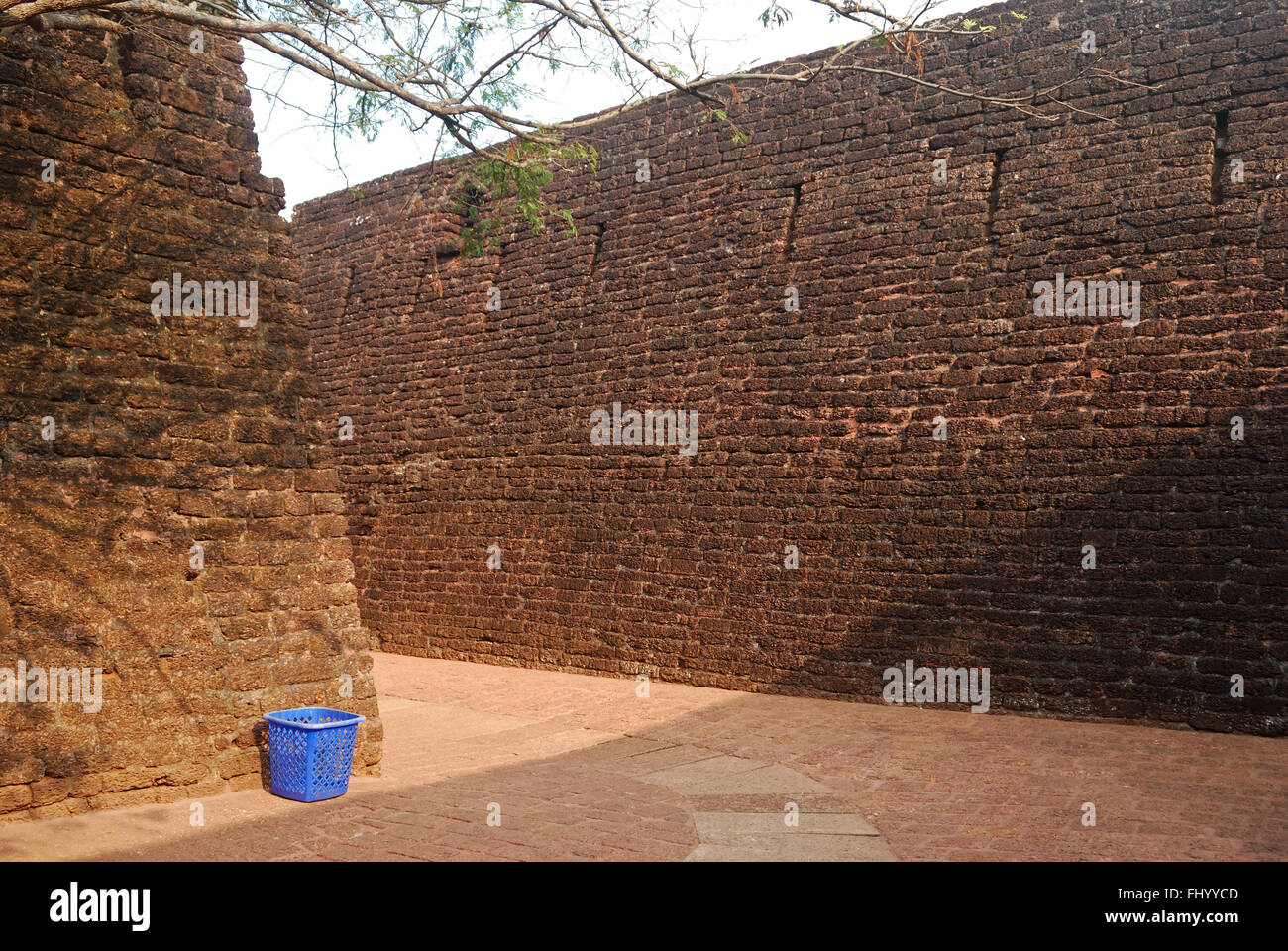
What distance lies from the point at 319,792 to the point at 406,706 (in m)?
3.14

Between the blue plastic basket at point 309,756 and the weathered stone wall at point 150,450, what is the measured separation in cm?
23

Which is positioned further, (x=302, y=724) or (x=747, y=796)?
(x=747, y=796)

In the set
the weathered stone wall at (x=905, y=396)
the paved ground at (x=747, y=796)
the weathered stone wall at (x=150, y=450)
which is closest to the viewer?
the paved ground at (x=747, y=796)

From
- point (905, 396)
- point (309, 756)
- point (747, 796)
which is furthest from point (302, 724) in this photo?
point (905, 396)

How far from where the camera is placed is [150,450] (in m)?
4.75

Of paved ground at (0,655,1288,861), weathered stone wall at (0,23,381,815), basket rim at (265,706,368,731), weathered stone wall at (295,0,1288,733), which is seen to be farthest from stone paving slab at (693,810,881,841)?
weathered stone wall at (295,0,1288,733)

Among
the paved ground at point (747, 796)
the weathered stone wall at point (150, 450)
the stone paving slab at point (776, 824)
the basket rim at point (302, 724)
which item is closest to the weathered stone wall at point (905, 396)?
the paved ground at point (747, 796)

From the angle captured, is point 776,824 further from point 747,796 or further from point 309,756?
point 309,756

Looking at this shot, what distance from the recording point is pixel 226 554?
5.00m

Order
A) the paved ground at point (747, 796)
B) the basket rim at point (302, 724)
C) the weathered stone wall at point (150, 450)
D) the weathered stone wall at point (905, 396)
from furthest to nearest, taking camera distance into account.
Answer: the weathered stone wall at point (905, 396), the basket rim at point (302, 724), the weathered stone wall at point (150, 450), the paved ground at point (747, 796)

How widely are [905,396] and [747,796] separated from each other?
12.5 ft

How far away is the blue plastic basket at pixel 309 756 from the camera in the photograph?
4.72 metres

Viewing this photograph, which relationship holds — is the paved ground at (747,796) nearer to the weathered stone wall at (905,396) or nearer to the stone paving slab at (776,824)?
the stone paving slab at (776,824)

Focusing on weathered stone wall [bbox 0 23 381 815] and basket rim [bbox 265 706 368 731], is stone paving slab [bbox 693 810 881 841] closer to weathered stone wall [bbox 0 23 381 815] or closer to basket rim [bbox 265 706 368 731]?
basket rim [bbox 265 706 368 731]
